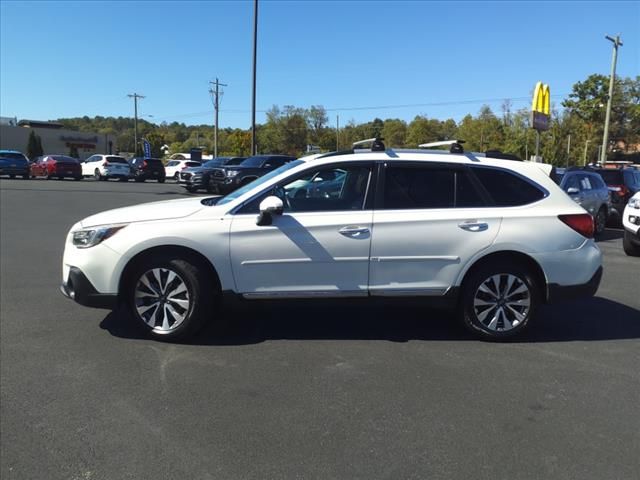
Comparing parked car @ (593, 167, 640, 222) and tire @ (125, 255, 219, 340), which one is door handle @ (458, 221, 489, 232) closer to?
tire @ (125, 255, 219, 340)

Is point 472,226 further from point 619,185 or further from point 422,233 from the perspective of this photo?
point 619,185

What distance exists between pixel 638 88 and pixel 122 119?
15101 cm

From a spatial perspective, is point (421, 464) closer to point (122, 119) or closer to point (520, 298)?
point (520, 298)

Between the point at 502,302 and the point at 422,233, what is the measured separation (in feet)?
3.20

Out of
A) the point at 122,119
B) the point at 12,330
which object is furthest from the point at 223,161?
the point at 122,119

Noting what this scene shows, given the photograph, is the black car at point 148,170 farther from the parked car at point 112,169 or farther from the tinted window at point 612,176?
the tinted window at point 612,176

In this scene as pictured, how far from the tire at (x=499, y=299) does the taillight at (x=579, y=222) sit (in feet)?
1.94

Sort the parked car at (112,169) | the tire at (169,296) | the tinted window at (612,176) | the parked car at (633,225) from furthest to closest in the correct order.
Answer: the parked car at (112,169) → the tinted window at (612,176) → the parked car at (633,225) → the tire at (169,296)

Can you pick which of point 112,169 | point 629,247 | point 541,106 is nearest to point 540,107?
point 541,106

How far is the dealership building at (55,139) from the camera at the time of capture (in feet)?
225

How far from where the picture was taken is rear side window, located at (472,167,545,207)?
4.94 metres

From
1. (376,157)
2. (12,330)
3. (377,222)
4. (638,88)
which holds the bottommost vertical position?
(12,330)

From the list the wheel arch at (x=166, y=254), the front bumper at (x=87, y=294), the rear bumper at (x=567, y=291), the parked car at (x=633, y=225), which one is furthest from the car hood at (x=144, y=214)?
the parked car at (x=633, y=225)

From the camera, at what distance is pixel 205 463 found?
2941 mm
